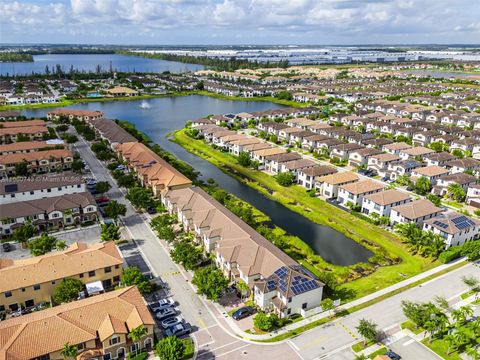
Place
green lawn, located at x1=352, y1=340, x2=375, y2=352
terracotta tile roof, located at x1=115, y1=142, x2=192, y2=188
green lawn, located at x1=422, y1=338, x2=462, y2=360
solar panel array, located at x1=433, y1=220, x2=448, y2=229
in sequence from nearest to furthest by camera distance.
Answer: green lawn, located at x1=422, y1=338, x2=462, y2=360 < green lawn, located at x1=352, y1=340, x2=375, y2=352 < solar panel array, located at x1=433, y1=220, x2=448, y2=229 < terracotta tile roof, located at x1=115, y1=142, x2=192, y2=188

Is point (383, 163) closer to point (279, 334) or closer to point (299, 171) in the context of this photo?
point (299, 171)

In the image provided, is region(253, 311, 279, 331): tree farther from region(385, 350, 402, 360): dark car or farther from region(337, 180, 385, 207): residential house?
region(337, 180, 385, 207): residential house

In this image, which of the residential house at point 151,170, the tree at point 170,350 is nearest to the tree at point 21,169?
the residential house at point 151,170

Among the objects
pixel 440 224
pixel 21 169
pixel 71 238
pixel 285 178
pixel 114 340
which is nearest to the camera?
pixel 114 340

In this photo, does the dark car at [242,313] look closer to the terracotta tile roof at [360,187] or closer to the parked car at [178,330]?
the parked car at [178,330]

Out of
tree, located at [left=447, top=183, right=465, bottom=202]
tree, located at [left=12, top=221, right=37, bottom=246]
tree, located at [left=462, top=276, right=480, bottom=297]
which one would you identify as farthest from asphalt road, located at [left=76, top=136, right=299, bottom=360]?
tree, located at [left=447, top=183, right=465, bottom=202]

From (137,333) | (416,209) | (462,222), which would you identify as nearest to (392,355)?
(137,333)

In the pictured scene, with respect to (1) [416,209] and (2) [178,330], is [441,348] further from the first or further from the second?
(1) [416,209]
